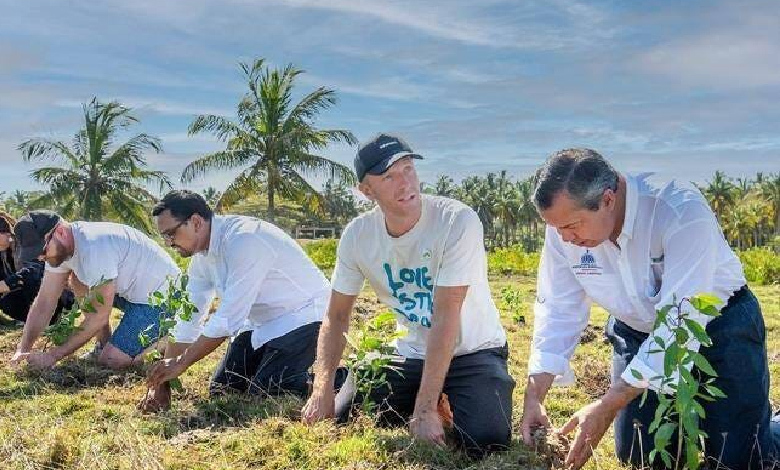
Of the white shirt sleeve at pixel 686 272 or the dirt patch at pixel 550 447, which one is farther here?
the dirt patch at pixel 550 447

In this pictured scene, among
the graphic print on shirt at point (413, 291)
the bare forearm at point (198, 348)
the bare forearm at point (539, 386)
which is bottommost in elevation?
the bare forearm at point (198, 348)

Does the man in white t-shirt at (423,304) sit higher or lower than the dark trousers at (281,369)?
higher

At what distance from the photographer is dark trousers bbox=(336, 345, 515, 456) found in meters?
3.56

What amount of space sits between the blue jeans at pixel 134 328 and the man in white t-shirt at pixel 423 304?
223 centimetres

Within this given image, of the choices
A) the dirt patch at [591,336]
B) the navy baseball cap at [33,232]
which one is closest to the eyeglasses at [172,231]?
the navy baseball cap at [33,232]

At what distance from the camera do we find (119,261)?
5629 millimetres

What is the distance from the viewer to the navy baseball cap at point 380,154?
3.27 meters

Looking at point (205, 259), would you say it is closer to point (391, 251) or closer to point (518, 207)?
point (391, 251)

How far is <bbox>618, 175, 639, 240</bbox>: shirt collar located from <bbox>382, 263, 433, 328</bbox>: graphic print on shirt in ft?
3.13

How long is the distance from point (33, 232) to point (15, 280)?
2338 mm

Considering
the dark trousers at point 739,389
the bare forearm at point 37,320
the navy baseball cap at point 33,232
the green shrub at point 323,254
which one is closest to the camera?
the dark trousers at point 739,389

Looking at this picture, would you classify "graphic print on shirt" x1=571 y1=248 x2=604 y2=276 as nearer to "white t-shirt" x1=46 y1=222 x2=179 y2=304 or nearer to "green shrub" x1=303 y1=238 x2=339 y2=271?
"white t-shirt" x1=46 y1=222 x2=179 y2=304

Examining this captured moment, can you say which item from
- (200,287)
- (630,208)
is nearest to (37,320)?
(200,287)

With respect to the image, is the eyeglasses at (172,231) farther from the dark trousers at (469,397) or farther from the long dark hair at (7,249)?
the long dark hair at (7,249)
